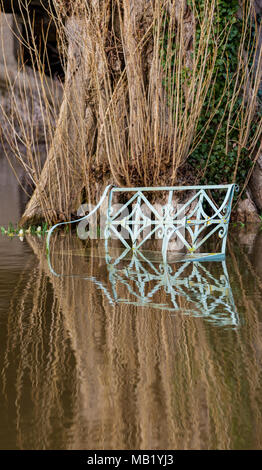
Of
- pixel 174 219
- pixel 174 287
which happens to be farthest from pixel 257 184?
pixel 174 287

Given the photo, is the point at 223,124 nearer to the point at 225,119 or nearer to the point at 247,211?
the point at 225,119

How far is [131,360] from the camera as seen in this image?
2844mm

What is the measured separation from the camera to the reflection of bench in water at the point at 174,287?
152 inches

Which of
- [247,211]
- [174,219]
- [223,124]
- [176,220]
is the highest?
[176,220]

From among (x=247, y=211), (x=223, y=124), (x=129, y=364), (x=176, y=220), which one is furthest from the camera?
(x=247, y=211)

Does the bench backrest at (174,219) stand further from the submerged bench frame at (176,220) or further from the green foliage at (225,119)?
the green foliage at (225,119)

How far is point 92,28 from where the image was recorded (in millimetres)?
6957

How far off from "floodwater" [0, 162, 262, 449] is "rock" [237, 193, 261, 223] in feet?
15.2

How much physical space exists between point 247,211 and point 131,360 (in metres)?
7.26

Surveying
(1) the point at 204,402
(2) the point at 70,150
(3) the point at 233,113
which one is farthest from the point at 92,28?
(1) the point at 204,402

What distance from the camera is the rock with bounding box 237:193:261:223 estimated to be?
32.2 feet

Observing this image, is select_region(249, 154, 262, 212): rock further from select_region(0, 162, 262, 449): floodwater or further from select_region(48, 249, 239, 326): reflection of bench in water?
select_region(0, 162, 262, 449): floodwater

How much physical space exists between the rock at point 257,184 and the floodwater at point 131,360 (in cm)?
492
